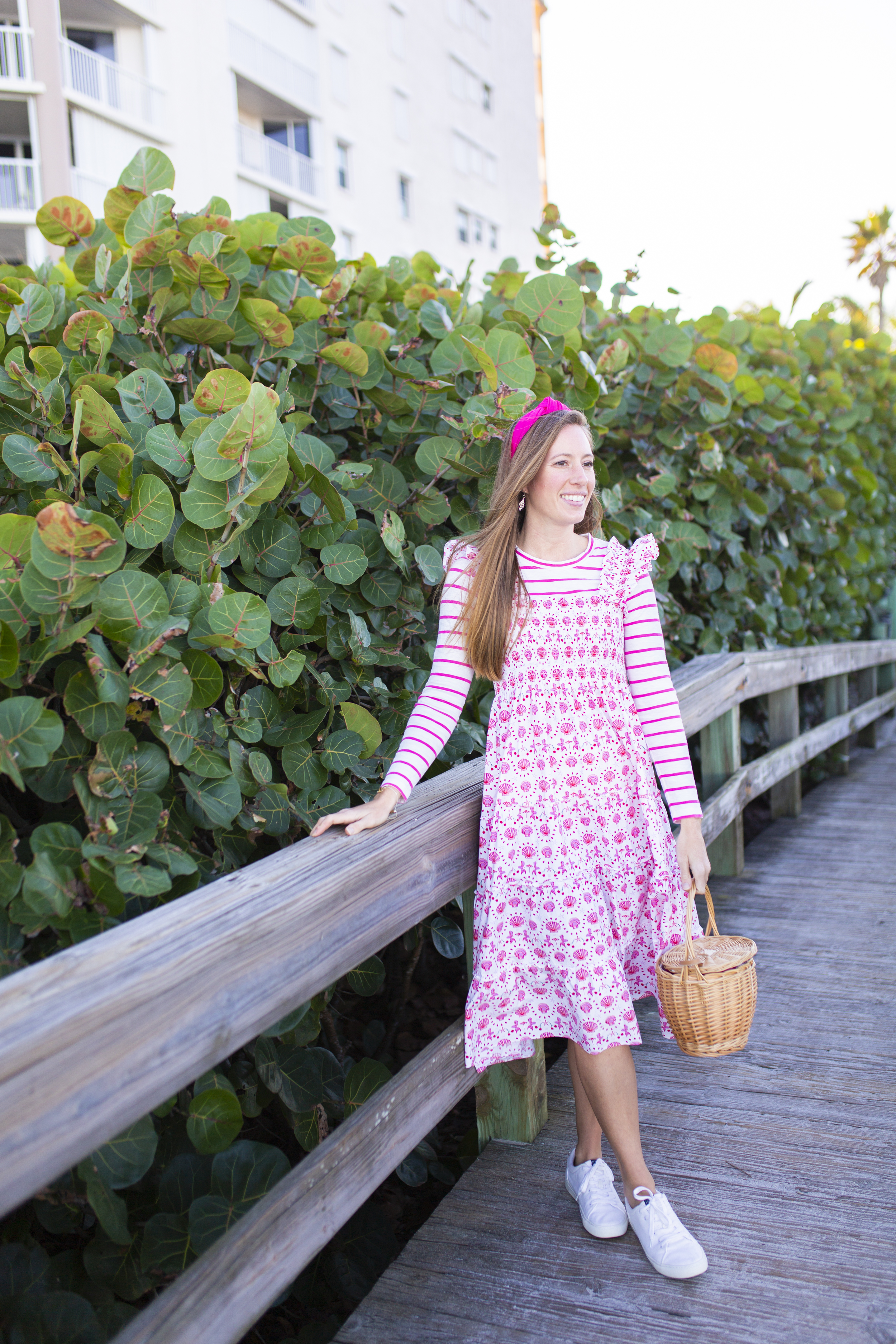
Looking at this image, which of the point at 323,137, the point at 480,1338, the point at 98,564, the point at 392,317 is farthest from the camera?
the point at 323,137

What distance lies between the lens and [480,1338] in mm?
1455

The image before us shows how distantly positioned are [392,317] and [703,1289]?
83.3 inches

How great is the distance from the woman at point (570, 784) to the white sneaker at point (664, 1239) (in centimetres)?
3

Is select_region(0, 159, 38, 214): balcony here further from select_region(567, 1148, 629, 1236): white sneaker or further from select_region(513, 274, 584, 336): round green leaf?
select_region(567, 1148, 629, 1236): white sneaker

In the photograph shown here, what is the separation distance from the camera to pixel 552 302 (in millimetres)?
2242

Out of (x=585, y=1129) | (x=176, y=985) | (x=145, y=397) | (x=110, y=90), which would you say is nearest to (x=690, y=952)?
(x=585, y=1129)

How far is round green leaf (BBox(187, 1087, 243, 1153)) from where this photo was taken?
4.29 feet

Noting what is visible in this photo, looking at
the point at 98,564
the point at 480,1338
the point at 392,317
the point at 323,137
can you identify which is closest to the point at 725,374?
the point at 392,317

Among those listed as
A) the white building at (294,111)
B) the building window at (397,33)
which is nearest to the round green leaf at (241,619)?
the white building at (294,111)

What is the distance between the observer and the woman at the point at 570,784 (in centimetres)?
171

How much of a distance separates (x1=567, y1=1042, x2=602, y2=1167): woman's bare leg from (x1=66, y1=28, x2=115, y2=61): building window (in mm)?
18792

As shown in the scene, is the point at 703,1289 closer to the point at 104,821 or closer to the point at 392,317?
the point at 104,821

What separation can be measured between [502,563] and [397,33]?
24112mm

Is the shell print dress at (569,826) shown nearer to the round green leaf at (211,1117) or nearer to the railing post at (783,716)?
the round green leaf at (211,1117)
